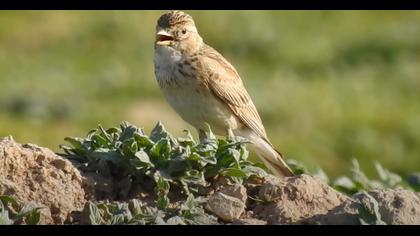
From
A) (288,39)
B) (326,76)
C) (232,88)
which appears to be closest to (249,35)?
(288,39)

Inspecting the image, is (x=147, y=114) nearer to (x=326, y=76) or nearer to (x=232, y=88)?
(x=326, y=76)

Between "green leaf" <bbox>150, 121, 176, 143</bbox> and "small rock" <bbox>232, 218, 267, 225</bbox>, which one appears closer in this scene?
"small rock" <bbox>232, 218, 267, 225</bbox>

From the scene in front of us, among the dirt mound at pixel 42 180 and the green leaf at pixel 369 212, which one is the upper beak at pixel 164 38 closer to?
the dirt mound at pixel 42 180

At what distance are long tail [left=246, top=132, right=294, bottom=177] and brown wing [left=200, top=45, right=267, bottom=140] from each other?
0.07 metres

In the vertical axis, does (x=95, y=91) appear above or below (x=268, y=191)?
above

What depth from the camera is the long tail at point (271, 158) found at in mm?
8578

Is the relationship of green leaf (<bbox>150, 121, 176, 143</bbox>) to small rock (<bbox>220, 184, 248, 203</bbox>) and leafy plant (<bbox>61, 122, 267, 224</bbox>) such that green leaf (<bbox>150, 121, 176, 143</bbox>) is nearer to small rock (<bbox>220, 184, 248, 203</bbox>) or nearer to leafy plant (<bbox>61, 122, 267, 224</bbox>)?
leafy plant (<bbox>61, 122, 267, 224</bbox>)

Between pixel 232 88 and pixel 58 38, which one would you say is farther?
pixel 58 38

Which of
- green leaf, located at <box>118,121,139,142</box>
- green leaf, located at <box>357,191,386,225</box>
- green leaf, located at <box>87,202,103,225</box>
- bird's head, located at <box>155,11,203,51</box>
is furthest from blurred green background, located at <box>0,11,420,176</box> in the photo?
green leaf, located at <box>87,202,103,225</box>

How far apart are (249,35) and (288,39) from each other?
63cm

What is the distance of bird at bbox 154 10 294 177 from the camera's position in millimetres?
8789

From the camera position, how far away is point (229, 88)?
9.12 metres

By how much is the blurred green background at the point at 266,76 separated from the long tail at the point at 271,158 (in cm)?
351

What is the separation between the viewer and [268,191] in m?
6.55
